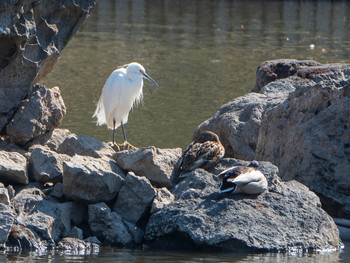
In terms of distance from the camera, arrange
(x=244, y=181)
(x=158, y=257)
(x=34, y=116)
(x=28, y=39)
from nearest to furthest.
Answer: (x=158, y=257) → (x=244, y=181) → (x=28, y=39) → (x=34, y=116)

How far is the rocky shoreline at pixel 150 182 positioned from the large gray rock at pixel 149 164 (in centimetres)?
1

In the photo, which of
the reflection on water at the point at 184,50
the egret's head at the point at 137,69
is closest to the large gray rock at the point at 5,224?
the egret's head at the point at 137,69

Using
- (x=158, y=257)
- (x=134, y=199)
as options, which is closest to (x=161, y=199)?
(x=134, y=199)

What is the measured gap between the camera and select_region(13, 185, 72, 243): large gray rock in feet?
28.8

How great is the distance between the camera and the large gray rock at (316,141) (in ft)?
33.0

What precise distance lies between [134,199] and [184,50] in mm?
19552

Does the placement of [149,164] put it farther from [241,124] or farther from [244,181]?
[241,124]

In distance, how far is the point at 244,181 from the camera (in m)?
8.89

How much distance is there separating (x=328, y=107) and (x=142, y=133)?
22.2 ft

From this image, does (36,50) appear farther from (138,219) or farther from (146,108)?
(146,108)

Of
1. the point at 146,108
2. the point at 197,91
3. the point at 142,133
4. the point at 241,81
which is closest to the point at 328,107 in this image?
the point at 142,133

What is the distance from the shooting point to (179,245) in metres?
8.89

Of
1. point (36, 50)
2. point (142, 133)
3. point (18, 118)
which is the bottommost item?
point (142, 133)

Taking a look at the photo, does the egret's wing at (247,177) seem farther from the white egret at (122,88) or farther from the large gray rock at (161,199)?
the white egret at (122,88)
